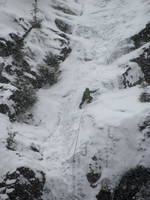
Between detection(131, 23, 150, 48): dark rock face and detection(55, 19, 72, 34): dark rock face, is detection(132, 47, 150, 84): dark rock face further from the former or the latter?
detection(55, 19, 72, 34): dark rock face

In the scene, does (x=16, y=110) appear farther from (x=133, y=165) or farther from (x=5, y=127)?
(x=133, y=165)

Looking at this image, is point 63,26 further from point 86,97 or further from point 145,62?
point 86,97

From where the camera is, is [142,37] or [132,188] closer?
[132,188]

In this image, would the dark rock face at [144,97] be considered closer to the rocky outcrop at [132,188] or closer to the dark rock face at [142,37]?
the rocky outcrop at [132,188]

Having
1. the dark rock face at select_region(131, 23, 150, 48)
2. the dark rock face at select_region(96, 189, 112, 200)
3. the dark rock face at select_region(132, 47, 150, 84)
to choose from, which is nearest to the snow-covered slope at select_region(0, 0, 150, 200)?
the dark rock face at select_region(96, 189, 112, 200)

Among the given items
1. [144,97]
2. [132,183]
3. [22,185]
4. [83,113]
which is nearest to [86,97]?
[83,113]

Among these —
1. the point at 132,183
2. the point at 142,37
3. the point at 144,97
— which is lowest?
the point at 132,183

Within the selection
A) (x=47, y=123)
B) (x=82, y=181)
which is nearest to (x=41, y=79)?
(x=47, y=123)
